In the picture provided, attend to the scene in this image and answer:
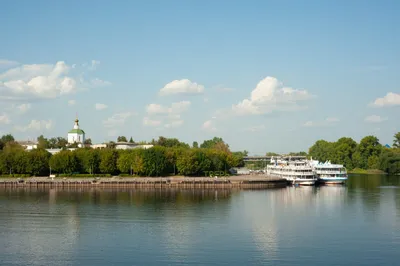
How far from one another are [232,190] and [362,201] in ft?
76.3

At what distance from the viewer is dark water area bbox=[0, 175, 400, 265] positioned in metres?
33.0

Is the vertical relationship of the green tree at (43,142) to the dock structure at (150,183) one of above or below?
above

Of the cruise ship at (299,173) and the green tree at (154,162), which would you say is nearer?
the cruise ship at (299,173)

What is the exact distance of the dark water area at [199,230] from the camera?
32969 millimetres

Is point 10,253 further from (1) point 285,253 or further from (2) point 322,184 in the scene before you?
(2) point 322,184

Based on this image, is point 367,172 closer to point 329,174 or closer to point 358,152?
point 358,152

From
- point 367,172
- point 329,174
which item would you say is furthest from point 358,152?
point 329,174

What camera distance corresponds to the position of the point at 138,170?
91.2 metres

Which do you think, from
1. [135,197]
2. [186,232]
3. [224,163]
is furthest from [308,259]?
[224,163]

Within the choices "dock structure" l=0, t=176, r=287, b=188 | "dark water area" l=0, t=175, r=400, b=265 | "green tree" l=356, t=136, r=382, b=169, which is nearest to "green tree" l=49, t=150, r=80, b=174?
"dock structure" l=0, t=176, r=287, b=188

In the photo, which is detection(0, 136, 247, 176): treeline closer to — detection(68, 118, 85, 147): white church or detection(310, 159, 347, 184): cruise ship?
detection(310, 159, 347, 184): cruise ship

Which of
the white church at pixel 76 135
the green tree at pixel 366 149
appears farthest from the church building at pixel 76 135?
the green tree at pixel 366 149

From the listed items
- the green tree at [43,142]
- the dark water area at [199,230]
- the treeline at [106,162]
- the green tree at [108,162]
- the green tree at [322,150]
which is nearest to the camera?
the dark water area at [199,230]

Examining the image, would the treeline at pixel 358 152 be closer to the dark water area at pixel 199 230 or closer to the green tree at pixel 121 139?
the green tree at pixel 121 139
